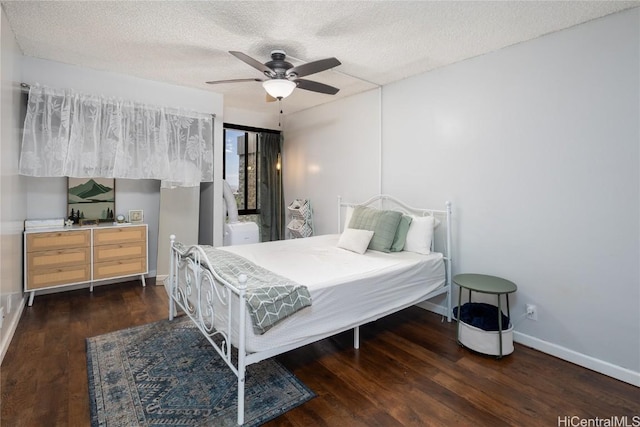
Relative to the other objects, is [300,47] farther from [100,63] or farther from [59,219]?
[59,219]

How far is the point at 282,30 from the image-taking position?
2562 millimetres

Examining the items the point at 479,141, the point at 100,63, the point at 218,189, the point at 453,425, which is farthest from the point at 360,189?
the point at 100,63

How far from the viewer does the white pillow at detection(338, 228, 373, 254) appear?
10.6ft

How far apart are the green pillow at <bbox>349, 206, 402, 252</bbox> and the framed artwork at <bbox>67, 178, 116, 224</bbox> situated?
310cm

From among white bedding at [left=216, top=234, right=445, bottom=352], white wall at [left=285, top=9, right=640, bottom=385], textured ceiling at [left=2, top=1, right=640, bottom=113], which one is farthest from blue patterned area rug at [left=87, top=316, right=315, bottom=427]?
textured ceiling at [left=2, top=1, right=640, bottom=113]

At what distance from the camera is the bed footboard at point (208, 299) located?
1.81 meters

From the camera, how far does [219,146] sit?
445cm

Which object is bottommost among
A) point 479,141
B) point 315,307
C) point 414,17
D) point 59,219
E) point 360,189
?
point 315,307

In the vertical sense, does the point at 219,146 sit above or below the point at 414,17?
below

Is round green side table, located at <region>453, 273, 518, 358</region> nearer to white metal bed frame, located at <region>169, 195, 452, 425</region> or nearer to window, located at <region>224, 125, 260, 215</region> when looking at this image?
white metal bed frame, located at <region>169, 195, 452, 425</region>

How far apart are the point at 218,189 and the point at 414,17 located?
10.5 feet

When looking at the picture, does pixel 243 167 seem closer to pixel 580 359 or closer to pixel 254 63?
pixel 254 63

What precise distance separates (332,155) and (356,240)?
185 cm

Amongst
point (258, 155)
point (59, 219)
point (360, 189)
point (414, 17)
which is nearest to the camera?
point (414, 17)
